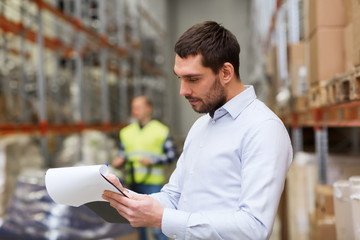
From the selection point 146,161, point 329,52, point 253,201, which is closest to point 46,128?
point 146,161

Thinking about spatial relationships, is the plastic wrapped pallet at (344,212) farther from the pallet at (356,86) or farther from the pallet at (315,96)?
the pallet at (315,96)

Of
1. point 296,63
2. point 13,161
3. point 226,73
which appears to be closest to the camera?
point 226,73

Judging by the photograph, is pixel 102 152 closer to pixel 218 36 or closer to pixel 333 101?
pixel 333 101

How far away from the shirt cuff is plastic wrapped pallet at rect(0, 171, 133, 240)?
2699 millimetres

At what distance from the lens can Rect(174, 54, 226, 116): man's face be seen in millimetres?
1836

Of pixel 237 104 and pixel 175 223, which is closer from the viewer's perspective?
pixel 175 223

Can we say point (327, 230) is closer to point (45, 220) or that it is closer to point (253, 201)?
point (253, 201)

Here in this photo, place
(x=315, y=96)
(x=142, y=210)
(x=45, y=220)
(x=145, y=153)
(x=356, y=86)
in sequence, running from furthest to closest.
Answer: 1. (x=145, y=153)
2. (x=45, y=220)
3. (x=315, y=96)
4. (x=356, y=86)
5. (x=142, y=210)

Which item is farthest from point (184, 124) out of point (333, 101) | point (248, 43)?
point (333, 101)

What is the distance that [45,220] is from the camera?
4.55m

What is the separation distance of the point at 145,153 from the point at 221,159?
12.9ft

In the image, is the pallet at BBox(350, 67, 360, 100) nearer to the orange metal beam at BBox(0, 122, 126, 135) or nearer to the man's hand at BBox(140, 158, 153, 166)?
the man's hand at BBox(140, 158, 153, 166)

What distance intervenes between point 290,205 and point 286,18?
256cm

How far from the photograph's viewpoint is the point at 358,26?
2607 mm
